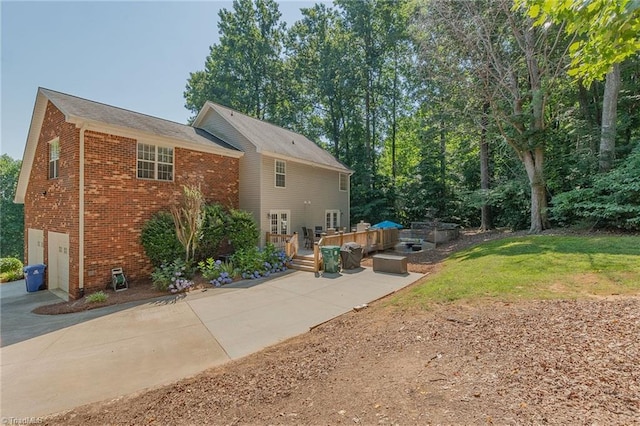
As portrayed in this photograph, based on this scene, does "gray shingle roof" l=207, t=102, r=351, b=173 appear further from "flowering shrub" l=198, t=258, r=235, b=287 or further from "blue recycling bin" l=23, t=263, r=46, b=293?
"blue recycling bin" l=23, t=263, r=46, b=293

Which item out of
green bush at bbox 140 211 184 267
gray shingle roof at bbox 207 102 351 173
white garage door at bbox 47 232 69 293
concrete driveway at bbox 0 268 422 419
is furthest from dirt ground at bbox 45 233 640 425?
gray shingle roof at bbox 207 102 351 173

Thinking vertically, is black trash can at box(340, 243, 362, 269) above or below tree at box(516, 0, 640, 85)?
below

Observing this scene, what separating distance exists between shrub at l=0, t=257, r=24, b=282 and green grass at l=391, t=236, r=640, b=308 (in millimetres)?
15842

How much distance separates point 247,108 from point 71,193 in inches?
905

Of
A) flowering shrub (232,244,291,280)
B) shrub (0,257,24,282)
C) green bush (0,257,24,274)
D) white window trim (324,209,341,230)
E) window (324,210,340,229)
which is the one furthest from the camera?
window (324,210,340,229)

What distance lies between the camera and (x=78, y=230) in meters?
Result: 8.47

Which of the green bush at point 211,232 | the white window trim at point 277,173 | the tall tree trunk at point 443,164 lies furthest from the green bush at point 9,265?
the tall tree trunk at point 443,164

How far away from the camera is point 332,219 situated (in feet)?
63.9

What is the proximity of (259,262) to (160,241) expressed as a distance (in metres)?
3.48

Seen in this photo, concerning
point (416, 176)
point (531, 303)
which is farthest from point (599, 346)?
point (416, 176)

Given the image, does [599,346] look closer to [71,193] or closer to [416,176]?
[71,193]

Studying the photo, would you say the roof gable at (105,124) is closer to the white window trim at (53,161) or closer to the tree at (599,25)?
the white window trim at (53,161)

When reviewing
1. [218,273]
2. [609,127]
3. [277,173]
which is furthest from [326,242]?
[609,127]

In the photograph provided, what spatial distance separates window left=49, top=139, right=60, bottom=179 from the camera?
9.99 meters
